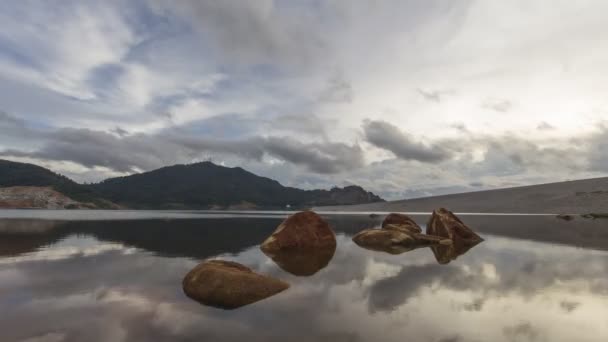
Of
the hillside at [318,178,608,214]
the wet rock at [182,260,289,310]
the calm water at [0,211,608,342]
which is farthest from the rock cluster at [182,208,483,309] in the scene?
the hillside at [318,178,608,214]

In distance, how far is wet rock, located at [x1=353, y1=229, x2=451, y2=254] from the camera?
27.2 metres

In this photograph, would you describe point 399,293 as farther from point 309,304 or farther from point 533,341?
point 533,341

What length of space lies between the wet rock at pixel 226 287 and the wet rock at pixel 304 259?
371 cm

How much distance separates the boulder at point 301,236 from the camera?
26.0 metres

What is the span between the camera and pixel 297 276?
15.8 meters

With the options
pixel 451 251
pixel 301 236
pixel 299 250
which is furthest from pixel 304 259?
pixel 451 251

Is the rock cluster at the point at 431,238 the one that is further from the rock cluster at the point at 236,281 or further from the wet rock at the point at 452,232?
the rock cluster at the point at 236,281

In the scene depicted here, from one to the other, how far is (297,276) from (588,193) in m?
90.0

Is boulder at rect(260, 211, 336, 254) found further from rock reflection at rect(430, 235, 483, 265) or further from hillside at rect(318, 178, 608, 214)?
hillside at rect(318, 178, 608, 214)

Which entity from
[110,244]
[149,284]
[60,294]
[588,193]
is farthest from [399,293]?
[588,193]

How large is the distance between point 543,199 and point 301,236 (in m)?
88.1

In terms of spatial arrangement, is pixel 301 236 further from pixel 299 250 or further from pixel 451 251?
pixel 451 251

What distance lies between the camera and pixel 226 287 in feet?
39.1

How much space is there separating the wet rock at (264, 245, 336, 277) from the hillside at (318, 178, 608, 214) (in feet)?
226
